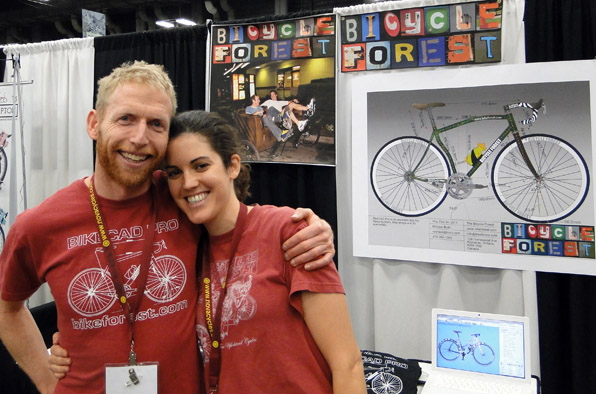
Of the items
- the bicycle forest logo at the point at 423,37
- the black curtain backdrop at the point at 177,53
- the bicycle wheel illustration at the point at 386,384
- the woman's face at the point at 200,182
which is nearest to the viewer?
the woman's face at the point at 200,182

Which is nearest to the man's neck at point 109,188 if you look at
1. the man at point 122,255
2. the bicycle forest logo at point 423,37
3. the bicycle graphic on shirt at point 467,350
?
the man at point 122,255

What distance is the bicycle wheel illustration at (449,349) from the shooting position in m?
2.02

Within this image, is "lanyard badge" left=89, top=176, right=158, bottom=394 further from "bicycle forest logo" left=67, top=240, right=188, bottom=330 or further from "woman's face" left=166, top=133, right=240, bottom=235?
"woman's face" left=166, top=133, right=240, bottom=235

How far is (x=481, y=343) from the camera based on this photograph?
1.98 m

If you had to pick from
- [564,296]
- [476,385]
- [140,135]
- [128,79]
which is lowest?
[476,385]

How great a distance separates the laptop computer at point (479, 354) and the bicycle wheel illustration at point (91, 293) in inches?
53.7

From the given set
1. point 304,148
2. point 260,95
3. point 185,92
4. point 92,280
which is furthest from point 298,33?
point 92,280

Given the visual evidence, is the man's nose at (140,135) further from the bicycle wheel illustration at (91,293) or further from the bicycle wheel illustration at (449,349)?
the bicycle wheel illustration at (449,349)

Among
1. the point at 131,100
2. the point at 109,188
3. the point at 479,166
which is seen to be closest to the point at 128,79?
the point at 131,100

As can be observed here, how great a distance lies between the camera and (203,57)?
3.22m

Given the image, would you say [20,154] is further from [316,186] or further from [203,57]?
[316,186]

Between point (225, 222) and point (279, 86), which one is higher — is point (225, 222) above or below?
below

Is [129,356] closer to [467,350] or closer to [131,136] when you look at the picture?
[131,136]

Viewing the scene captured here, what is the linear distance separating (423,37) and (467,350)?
1.76 m
